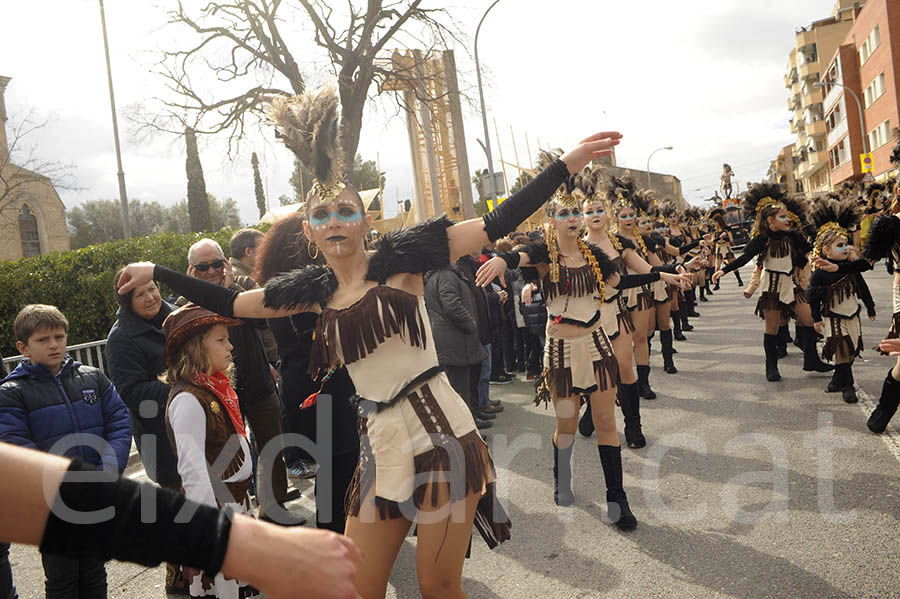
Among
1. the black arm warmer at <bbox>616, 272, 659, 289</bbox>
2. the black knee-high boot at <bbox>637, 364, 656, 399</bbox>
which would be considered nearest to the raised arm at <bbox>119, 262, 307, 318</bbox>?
the black arm warmer at <bbox>616, 272, 659, 289</bbox>

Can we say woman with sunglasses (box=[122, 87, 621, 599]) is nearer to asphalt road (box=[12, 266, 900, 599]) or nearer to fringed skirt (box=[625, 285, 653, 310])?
asphalt road (box=[12, 266, 900, 599])

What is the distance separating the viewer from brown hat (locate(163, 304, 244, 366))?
127 inches

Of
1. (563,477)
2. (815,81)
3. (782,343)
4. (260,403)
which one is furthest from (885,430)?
(815,81)

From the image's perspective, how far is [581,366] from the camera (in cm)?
448

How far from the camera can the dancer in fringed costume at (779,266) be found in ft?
24.9

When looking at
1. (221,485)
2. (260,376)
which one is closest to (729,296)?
(260,376)

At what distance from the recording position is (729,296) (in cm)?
1805

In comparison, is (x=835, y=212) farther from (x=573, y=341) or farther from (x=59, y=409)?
(x=59, y=409)

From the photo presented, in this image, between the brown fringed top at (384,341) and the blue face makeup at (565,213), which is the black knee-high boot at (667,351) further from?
the brown fringed top at (384,341)

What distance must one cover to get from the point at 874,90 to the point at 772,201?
41.6 meters

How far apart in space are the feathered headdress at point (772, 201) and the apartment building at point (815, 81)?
53651mm

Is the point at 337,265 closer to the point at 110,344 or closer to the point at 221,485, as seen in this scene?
the point at 221,485

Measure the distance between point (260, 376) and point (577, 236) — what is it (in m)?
2.47

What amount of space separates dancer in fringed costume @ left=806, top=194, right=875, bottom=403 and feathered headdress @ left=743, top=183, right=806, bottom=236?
3.27 ft
